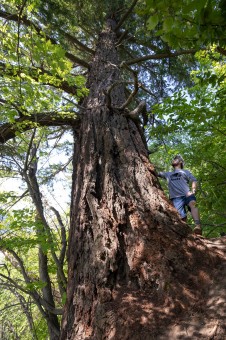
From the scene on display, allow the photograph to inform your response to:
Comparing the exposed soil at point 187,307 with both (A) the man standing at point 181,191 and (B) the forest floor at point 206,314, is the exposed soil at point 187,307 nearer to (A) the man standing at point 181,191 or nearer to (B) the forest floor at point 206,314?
(B) the forest floor at point 206,314

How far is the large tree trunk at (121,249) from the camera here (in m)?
1.67

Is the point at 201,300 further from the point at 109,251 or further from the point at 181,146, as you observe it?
the point at 181,146

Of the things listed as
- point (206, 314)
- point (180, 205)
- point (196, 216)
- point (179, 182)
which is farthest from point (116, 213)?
point (179, 182)

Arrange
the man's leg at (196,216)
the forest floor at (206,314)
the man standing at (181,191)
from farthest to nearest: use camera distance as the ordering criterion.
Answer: the man standing at (181,191), the man's leg at (196,216), the forest floor at (206,314)

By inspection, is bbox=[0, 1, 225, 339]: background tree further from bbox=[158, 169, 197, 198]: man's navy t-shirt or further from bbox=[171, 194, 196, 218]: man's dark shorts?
bbox=[171, 194, 196, 218]: man's dark shorts

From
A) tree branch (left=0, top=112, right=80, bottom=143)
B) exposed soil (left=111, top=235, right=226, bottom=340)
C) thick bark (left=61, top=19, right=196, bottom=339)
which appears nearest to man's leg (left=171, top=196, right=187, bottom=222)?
thick bark (left=61, top=19, right=196, bottom=339)

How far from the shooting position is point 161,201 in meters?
2.47

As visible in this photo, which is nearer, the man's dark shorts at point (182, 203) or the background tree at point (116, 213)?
the background tree at point (116, 213)

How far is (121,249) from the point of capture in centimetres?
209

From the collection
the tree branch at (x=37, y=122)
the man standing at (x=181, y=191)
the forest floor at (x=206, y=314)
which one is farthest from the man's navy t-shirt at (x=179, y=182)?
the forest floor at (x=206, y=314)

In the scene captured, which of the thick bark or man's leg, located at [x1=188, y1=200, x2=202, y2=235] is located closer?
the thick bark

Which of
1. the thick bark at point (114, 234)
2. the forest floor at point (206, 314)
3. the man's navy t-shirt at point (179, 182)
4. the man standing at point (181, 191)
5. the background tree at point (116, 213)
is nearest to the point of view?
the forest floor at point (206, 314)

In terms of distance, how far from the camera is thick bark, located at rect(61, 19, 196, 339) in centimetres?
178

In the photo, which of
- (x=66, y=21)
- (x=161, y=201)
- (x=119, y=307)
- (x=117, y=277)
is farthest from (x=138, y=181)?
(x=66, y=21)
